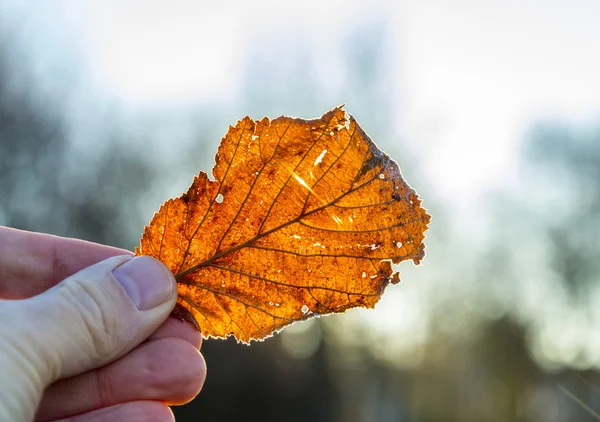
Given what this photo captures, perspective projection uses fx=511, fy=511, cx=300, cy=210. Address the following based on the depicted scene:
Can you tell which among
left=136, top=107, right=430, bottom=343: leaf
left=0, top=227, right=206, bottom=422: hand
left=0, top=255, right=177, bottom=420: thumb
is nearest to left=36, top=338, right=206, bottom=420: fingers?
left=0, top=227, right=206, bottom=422: hand

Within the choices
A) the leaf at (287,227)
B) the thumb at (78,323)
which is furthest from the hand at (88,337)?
the leaf at (287,227)

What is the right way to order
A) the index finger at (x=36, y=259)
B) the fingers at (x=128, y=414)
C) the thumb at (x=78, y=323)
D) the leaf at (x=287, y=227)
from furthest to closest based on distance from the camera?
1. the index finger at (x=36, y=259)
2. the fingers at (x=128, y=414)
3. the leaf at (x=287, y=227)
4. the thumb at (x=78, y=323)

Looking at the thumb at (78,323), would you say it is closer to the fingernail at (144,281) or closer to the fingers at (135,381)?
the fingernail at (144,281)

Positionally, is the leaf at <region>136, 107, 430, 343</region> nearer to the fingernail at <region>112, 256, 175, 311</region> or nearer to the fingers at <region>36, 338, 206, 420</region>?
the fingernail at <region>112, 256, 175, 311</region>

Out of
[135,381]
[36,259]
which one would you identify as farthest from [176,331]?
[36,259]

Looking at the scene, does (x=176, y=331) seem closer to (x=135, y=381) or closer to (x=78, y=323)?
(x=135, y=381)
